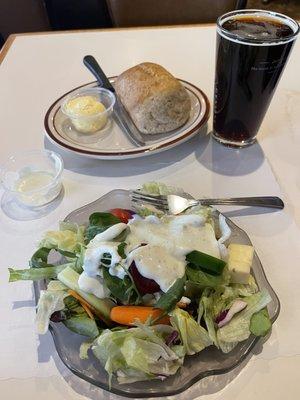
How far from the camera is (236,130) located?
0.96 metres

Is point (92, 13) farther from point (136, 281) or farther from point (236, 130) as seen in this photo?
point (136, 281)

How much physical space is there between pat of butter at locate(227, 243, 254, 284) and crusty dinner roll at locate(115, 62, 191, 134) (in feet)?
1.36

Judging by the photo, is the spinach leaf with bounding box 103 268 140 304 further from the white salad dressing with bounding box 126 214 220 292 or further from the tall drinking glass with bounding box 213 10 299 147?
the tall drinking glass with bounding box 213 10 299 147

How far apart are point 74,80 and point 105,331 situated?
34.5 inches

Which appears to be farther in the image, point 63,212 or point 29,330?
point 63,212

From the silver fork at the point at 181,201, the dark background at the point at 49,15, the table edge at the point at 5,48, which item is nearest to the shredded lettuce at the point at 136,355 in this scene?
the silver fork at the point at 181,201

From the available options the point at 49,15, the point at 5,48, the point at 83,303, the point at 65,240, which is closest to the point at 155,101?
the point at 65,240

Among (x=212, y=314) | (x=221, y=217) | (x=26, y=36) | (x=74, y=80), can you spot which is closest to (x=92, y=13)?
(x=26, y=36)

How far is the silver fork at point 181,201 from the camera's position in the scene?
30.0 inches

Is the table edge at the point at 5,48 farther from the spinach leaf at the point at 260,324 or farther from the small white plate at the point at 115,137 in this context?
the spinach leaf at the point at 260,324

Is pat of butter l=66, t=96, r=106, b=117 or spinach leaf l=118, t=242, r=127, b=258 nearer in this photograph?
spinach leaf l=118, t=242, r=127, b=258

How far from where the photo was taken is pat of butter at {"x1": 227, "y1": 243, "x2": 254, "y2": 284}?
635 millimetres

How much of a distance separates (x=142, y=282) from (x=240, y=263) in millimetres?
160

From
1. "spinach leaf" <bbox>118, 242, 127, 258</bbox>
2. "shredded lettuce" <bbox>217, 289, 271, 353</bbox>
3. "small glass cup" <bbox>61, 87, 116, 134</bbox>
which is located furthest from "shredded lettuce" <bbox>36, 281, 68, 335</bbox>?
"small glass cup" <bbox>61, 87, 116, 134</bbox>
